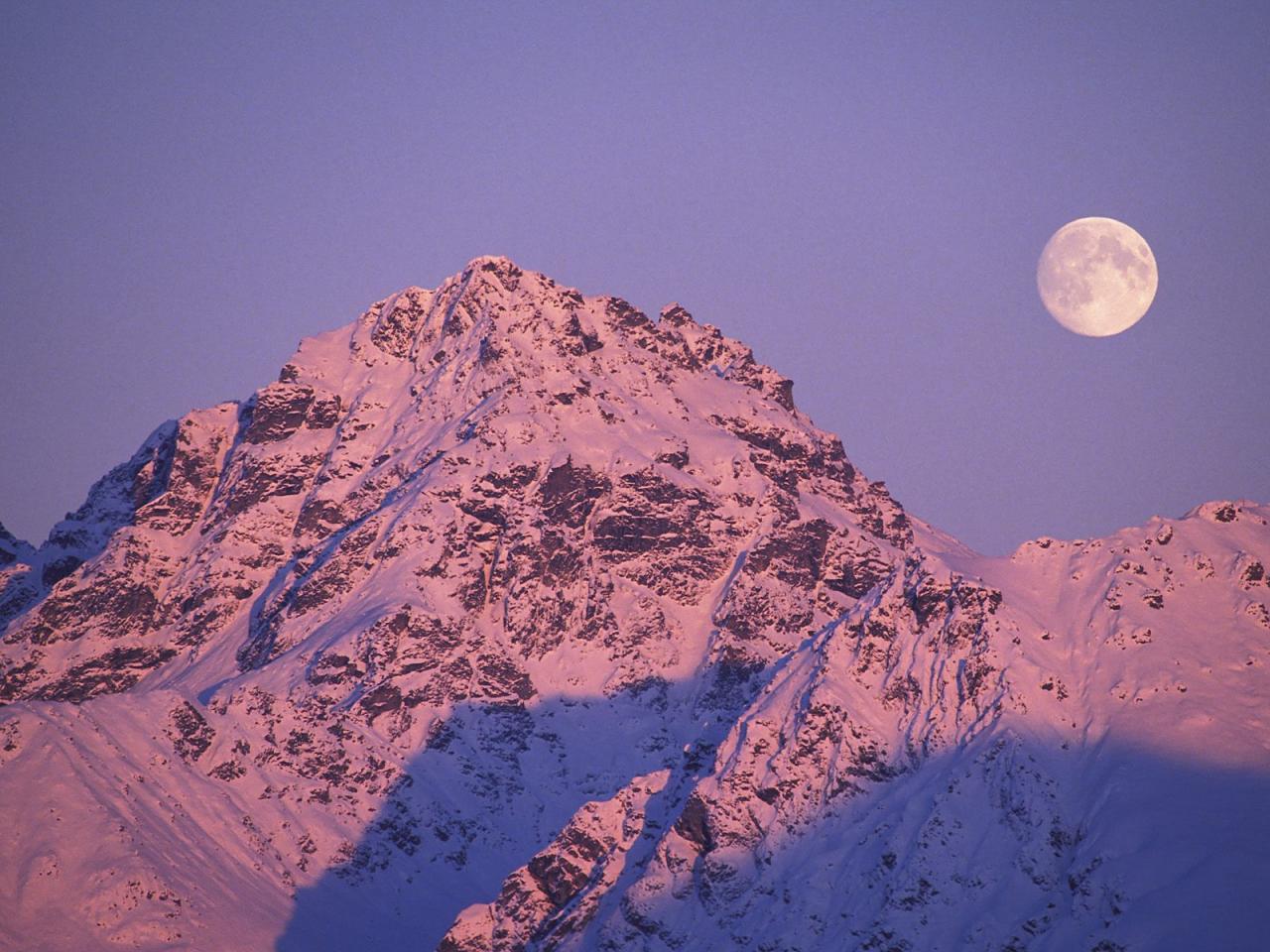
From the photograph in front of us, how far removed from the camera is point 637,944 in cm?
19950

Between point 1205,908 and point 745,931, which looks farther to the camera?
point 745,931

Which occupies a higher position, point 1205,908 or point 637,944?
point 637,944

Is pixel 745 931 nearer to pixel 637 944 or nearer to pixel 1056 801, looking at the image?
pixel 637 944

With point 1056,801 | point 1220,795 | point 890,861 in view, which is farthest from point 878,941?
point 1220,795

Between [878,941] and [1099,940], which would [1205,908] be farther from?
[878,941]

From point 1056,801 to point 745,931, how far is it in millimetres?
30699

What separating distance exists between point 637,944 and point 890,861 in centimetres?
2429

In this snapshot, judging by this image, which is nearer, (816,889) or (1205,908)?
(1205,908)

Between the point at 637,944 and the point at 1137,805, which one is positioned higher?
the point at 637,944

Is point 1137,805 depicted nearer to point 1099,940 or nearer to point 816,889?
point 1099,940

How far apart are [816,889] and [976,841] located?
1519 centimetres

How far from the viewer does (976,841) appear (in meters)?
198

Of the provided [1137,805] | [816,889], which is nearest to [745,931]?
[816,889]

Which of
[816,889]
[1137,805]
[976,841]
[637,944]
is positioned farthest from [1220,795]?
[637,944]
